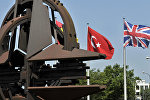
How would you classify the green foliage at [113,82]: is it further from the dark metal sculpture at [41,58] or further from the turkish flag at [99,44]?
the dark metal sculpture at [41,58]

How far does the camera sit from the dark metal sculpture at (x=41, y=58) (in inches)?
505

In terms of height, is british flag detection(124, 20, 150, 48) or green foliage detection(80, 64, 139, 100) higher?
british flag detection(124, 20, 150, 48)

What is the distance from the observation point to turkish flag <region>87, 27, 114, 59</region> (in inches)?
976

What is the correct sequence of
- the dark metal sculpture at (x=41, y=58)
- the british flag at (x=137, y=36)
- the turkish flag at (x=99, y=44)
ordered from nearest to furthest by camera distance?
the dark metal sculpture at (x=41, y=58)
the turkish flag at (x=99, y=44)
the british flag at (x=137, y=36)

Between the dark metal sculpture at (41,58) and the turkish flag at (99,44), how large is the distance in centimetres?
919

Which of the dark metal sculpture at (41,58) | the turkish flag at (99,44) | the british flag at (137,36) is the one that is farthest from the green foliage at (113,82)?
the dark metal sculpture at (41,58)

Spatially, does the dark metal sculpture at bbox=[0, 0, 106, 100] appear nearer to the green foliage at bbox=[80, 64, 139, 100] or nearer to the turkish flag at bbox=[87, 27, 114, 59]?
the turkish flag at bbox=[87, 27, 114, 59]

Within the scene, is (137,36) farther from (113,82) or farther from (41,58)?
(113,82)

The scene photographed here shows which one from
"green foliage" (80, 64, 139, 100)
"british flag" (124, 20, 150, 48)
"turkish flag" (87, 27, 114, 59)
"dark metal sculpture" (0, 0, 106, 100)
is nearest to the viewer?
"dark metal sculpture" (0, 0, 106, 100)

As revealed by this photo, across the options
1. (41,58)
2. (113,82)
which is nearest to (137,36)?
(41,58)

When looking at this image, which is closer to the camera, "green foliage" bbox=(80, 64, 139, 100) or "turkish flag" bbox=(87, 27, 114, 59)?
"turkish flag" bbox=(87, 27, 114, 59)

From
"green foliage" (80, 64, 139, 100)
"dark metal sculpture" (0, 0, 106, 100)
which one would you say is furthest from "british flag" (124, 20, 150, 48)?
"green foliage" (80, 64, 139, 100)

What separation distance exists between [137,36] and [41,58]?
1580 centimetres

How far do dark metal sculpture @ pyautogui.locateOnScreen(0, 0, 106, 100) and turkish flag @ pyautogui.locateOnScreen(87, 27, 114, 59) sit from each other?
919 centimetres
